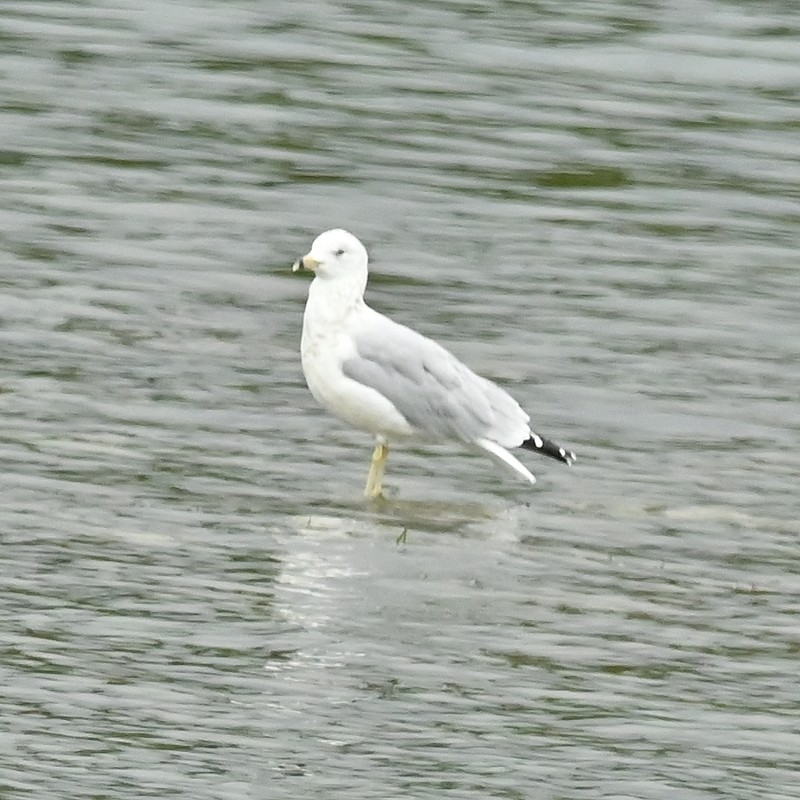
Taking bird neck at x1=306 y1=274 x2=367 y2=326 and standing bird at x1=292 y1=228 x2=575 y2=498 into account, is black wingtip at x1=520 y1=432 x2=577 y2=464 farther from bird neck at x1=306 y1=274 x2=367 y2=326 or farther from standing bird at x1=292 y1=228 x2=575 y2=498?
bird neck at x1=306 y1=274 x2=367 y2=326

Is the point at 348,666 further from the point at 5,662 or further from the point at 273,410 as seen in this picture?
the point at 273,410

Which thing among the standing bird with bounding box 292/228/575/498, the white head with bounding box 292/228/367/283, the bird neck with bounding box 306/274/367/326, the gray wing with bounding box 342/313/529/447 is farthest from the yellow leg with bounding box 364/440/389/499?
the white head with bounding box 292/228/367/283

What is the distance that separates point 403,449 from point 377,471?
976mm

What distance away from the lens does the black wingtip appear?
997cm

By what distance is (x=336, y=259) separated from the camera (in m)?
10.2

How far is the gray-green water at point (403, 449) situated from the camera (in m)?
6.83

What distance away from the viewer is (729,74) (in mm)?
17766

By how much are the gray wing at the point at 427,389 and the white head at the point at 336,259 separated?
222mm

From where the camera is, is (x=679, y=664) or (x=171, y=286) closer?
(x=679, y=664)

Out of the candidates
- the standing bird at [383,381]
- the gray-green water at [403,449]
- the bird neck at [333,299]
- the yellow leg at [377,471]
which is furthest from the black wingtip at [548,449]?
the bird neck at [333,299]

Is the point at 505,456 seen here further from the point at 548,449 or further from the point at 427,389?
the point at 427,389

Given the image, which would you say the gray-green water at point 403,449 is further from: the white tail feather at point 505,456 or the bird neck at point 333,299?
the bird neck at point 333,299


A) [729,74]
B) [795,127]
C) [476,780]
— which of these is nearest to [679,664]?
[476,780]

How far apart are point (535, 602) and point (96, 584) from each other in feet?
4.44
